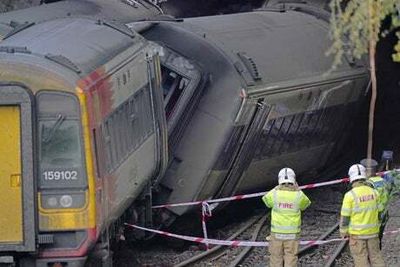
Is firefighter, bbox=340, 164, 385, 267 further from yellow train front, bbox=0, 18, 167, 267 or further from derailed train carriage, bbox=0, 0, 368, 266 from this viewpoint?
yellow train front, bbox=0, 18, 167, 267

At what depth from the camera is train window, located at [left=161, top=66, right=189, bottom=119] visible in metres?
14.2

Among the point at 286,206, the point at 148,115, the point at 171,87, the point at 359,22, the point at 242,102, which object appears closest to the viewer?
the point at 359,22

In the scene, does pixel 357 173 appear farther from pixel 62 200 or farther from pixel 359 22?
pixel 359 22

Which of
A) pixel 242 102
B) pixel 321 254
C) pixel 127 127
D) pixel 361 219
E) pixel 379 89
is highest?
pixel 379 89

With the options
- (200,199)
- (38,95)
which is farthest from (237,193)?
(38,95)

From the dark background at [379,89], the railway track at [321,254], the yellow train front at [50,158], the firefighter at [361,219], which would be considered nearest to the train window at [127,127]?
the yellow train front at [50,158]

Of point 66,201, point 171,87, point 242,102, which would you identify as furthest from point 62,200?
point 171,87

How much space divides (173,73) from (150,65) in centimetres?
171

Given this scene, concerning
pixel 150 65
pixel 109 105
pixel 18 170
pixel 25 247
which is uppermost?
pixel 150 65

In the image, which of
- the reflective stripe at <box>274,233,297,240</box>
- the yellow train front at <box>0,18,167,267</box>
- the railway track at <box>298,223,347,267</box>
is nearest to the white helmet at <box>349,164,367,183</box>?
the reflective stripe at <box>274,233,297,240</box>

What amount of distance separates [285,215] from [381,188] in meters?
1.12

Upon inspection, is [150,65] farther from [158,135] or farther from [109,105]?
[109,105]

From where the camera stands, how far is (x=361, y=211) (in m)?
10.5

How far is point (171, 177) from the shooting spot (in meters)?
14.3
